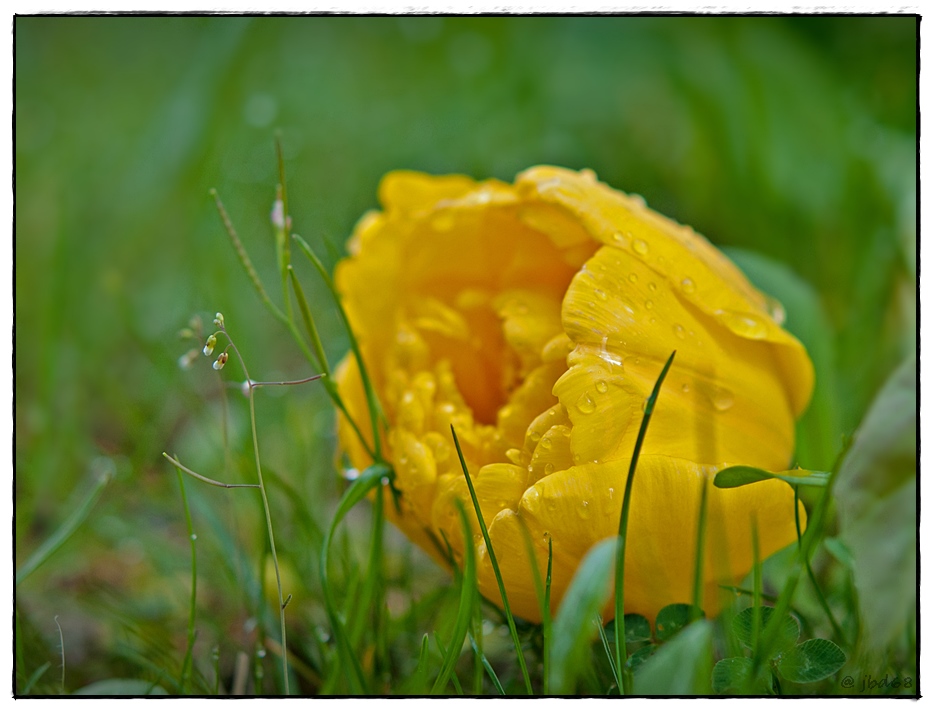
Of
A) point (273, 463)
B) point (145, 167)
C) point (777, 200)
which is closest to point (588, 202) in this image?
point (273, 463)

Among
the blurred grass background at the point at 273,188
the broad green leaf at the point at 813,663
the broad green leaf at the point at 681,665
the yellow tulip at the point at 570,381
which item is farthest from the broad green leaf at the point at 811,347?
the broad green leaf at the point at 681,665

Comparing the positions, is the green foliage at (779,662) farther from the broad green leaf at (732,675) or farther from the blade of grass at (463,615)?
the blade of grass at (463,615)

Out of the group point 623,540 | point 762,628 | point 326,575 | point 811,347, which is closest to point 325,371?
point 326,575

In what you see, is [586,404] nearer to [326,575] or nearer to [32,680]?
[326,575]

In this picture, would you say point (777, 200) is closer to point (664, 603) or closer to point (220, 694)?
point (664, 603)

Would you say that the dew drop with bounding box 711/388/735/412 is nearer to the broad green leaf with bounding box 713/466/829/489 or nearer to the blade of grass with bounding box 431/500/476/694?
the broad green leaf with bounding box 713/466/829/489

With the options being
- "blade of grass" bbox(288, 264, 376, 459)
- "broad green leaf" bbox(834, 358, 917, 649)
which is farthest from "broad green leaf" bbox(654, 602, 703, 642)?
"blade of grass" bbox(288, 264, 376, 459)
